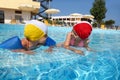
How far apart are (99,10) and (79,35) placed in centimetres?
3577

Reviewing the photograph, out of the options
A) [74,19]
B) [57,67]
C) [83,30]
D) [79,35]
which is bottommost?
[74,19]

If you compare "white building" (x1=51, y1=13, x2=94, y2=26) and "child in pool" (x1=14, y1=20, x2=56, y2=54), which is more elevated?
"child in pool" (x1=14, y1=20, x2=56, y2=54)

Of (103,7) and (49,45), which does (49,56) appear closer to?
(49,45)

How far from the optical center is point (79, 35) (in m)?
5.28

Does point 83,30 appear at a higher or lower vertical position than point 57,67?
higher

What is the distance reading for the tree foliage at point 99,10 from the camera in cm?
4037

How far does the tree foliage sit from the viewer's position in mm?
40369

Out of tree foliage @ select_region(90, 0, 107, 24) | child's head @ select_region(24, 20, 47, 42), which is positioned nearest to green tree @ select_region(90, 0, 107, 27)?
tree foliage @ select_region(90, 0, 107, 24)

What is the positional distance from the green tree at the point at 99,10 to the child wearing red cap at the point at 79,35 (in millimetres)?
35282

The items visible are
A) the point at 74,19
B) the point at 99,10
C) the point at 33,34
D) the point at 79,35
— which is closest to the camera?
the point at 33,34

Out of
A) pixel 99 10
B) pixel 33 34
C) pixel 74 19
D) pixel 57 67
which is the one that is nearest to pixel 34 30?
pixel 33 34

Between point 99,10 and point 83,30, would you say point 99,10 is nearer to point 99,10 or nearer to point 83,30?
point 99,10

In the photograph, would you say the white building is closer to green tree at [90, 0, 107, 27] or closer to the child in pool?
green tree at [90, 0, 107, 27]

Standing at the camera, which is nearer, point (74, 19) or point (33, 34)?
point (33, 34)
